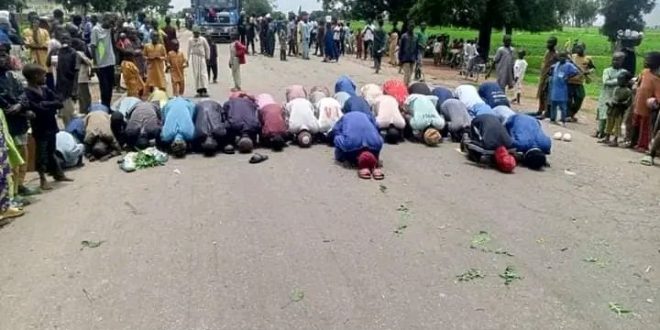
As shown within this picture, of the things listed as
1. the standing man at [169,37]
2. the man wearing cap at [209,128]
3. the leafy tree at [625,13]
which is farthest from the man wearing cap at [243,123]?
the leafy tree at [625,13]

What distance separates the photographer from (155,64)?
13555 millimetres

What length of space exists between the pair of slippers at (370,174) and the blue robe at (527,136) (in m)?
2.24

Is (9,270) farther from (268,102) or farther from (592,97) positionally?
(592,97)

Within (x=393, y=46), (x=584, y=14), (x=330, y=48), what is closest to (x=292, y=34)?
(x=330, y=48)

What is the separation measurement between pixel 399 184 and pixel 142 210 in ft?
10.7

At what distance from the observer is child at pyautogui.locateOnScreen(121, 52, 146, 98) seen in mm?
12336

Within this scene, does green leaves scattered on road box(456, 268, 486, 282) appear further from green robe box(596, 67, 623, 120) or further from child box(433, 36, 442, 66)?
child box(433, 36, 442, 66)

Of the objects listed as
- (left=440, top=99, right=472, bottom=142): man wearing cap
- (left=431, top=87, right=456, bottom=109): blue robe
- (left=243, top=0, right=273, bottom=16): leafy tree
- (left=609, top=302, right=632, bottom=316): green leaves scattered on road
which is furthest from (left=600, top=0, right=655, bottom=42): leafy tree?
(left=243, top=0, right=273, bottom=16): leafy tree

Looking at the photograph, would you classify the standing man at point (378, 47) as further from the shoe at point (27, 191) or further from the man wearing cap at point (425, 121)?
the shoe at point (27, 191)

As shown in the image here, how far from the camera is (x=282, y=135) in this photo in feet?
32.3

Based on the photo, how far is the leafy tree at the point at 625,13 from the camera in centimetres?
4624

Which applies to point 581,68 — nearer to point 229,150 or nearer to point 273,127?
point 273,127

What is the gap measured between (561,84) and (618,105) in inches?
82.8

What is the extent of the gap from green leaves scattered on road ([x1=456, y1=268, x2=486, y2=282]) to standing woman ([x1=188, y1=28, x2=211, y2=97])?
435 inches
